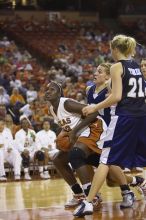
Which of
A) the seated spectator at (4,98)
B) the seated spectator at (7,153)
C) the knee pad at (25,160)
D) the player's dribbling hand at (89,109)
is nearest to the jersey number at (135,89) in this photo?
the player's dribbling hand at (89,109)

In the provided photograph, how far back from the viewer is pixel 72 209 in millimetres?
6723

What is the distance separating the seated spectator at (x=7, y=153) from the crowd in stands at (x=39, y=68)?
1.7 inches

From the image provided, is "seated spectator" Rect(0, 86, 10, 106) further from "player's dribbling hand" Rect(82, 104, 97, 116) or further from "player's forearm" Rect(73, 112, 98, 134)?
"player's dribbling hand" Rect(82, 104, 97, 116)

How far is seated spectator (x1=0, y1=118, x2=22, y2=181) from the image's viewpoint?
11531 mm

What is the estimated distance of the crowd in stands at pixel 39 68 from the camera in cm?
1250

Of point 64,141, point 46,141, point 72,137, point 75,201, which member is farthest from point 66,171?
point 46,141

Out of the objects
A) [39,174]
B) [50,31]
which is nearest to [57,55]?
[50,31]

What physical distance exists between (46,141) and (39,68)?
27.5 ft

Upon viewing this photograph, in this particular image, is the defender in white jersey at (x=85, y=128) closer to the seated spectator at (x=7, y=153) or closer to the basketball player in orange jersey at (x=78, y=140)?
the basketball player in orange jersey at (x=78, y=140)

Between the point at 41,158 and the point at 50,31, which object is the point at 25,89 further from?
the point at 50,31

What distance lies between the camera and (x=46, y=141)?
41.1 feet

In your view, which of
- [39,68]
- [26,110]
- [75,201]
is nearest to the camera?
[75,201]

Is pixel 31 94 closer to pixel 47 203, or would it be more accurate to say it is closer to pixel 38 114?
pixel 38 114

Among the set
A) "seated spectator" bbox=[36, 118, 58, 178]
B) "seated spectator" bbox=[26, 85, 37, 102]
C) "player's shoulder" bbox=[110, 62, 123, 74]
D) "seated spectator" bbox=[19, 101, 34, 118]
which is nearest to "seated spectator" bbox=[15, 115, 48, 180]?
"seated spectator" bbox=[36, 118, 58, 178]
